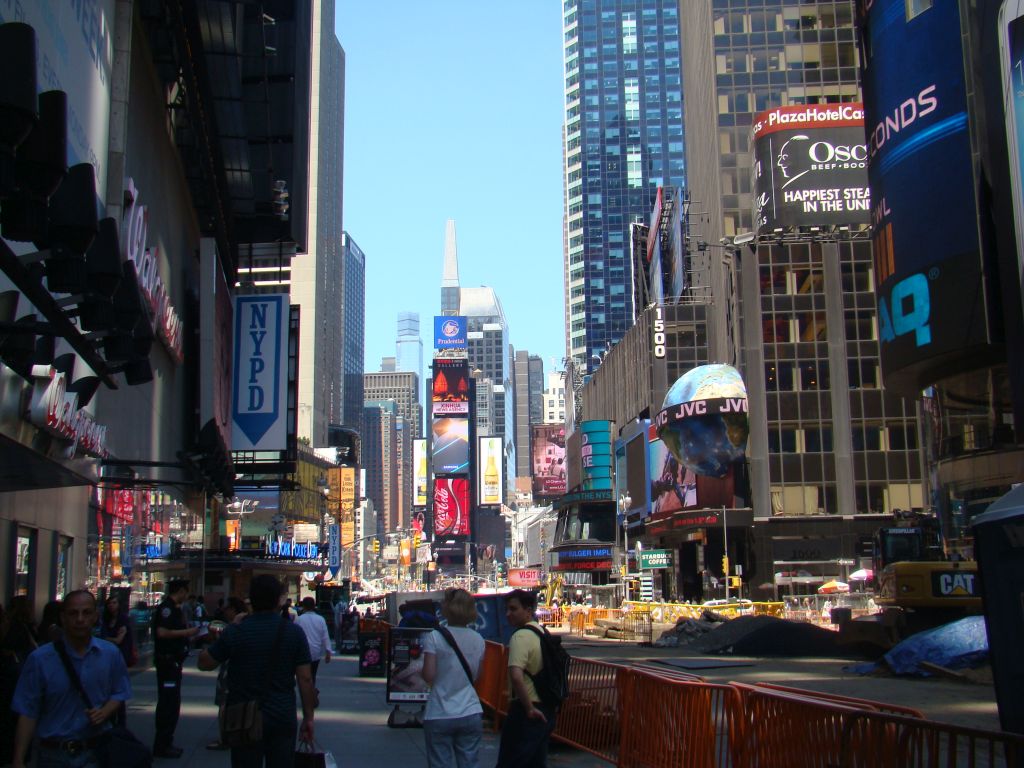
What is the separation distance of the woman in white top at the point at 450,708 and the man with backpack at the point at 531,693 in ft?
1.22

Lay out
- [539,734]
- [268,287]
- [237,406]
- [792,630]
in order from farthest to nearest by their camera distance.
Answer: [268,287]
[237,406]
[792,630]
[539,734]

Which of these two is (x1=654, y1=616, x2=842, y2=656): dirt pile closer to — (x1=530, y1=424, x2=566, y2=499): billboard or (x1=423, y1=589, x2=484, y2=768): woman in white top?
(x1=423, y1=589, x2=484, y2=768): woman in white top

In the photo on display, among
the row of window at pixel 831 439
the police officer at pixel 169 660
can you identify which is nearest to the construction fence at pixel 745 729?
the police officer at pixel 169 660

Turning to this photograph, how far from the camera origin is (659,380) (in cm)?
9338

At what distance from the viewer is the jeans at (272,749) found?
24.0ft

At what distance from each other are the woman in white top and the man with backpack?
371 millimetres

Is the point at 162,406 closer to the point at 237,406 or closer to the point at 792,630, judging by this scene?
the point at 237,406

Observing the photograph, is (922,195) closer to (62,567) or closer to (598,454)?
(62,567)

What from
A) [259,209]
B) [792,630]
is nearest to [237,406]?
[259,209]

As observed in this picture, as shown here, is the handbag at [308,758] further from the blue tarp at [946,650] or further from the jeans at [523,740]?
the blue tarp at [946,650]

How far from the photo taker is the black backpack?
880 centimetres

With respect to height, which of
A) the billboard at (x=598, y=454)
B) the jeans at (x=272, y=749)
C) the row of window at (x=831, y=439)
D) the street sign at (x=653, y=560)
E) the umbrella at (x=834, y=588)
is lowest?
the umbrella at (x=834, y=588)

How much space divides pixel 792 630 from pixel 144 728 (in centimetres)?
2219

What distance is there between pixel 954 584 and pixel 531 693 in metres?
20.9
